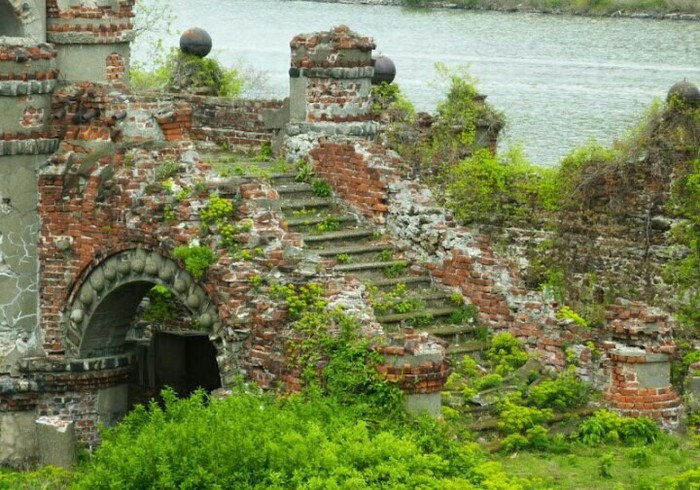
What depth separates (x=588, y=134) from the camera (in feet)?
128

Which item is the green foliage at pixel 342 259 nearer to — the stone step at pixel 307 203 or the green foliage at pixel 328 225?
the green foliage at pixel 328 225

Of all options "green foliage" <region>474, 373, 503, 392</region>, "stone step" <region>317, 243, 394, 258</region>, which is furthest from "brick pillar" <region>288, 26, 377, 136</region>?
"green foliage" <region>474, 373, 503, 392</region>

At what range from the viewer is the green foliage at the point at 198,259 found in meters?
20.9

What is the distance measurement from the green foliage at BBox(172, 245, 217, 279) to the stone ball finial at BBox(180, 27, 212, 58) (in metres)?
10.0

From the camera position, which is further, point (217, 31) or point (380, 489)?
point (217, 31)

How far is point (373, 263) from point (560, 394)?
2635 millimetres

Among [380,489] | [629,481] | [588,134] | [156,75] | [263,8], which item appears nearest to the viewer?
[380,489]

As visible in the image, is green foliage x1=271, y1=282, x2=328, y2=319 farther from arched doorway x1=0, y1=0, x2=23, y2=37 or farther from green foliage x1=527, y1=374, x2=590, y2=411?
A: arched doorway x1=0, y1=0, x2=23, y2=37

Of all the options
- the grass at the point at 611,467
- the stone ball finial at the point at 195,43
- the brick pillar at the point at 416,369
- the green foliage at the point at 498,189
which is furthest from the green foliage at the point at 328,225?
the stone ball finial at the point at 195,43

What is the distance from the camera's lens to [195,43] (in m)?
30.7

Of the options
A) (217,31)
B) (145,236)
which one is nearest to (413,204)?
(145,236)

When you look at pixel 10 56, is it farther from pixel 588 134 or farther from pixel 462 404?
pixel 588 134

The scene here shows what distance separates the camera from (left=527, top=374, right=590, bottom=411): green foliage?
2094cm

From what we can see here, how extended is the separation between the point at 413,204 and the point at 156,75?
11.4 meters
